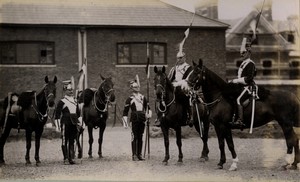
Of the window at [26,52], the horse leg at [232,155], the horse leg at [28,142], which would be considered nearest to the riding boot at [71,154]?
the horse leg at [28,142]

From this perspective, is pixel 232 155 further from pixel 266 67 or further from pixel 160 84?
pixel 266 67

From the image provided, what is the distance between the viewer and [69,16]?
938cm

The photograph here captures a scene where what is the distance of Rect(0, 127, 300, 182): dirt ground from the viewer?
7359 mm

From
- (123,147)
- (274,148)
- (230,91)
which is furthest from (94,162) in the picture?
Result: (274,148)

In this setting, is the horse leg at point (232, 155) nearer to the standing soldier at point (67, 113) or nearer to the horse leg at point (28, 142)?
the standing soldier at point (67, 113)

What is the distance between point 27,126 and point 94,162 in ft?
4.69

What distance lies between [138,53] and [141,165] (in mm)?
4281

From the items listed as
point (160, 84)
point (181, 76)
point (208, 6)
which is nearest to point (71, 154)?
point (160, 84)

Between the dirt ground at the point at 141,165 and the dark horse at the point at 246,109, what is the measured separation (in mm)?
427

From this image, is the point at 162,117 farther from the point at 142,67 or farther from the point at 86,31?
the point at 86,31

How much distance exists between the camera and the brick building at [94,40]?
355 inches

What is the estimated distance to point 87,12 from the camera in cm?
965

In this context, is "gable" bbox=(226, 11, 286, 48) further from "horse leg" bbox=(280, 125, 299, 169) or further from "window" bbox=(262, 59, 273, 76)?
"horse leg" bbox=(280, 125, 299, 169)

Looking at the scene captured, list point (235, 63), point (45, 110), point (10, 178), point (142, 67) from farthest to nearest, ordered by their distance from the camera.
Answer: point (235, 63), point (142, 67), point (45, 110), point (10, 178)
